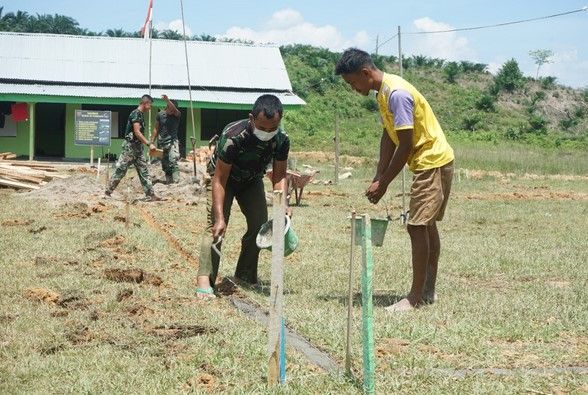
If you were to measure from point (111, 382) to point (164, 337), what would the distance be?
3.33 feet

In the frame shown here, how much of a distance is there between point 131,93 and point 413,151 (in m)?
25.4

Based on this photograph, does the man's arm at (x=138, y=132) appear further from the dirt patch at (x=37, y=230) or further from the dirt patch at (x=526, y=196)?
the dirt patch at (x=526, y=196)

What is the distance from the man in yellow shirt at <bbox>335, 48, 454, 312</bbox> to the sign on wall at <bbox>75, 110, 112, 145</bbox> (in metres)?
17.2

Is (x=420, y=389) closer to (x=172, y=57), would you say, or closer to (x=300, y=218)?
(x=300, y=218)

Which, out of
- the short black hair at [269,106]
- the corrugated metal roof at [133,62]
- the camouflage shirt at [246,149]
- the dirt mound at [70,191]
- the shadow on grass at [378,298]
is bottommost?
the shadow on grass at [378,298]

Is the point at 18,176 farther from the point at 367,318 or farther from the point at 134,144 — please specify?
the point at 367,318

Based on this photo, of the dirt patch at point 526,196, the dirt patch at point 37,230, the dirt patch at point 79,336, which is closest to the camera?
the dirt patch at point 79,336

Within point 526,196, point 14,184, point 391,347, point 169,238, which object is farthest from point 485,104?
point 391,347

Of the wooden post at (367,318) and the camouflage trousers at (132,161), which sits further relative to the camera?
the camouflage trousers at (132,161)

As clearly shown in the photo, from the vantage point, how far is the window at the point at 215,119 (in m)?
33.0

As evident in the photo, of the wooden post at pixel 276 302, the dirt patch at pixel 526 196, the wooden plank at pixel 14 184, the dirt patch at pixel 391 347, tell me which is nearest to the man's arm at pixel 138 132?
the wooden plank at pixel 14 184

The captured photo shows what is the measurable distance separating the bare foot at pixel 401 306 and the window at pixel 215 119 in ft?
86.9

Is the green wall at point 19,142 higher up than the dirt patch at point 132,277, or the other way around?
the green wall at point 19,142

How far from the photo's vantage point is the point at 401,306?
6738 millimetres
